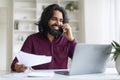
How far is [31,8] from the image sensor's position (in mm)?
4973

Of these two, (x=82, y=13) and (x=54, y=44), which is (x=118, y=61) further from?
(x=82, y=13)

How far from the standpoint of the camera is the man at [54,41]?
6.04ft

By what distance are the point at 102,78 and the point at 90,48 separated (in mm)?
218

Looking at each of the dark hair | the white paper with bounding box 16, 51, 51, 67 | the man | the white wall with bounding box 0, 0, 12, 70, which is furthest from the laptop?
the white wall with bounding box 0, 0, 12, 70

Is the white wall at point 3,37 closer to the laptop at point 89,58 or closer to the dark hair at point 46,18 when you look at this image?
the dark hair at point 46,18

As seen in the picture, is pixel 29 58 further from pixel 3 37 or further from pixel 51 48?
pixel 3 37

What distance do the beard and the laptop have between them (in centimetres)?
53

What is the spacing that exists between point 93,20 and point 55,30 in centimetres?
304

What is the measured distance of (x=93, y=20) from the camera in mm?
4762

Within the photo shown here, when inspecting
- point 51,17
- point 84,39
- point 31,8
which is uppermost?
point 31,8

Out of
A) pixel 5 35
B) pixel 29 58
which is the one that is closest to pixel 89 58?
pixel 29 58

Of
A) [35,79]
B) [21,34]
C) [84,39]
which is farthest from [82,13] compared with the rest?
[35,79]

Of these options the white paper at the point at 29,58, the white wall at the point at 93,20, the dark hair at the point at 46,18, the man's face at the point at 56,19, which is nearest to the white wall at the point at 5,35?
the white wall at the point at 93,20

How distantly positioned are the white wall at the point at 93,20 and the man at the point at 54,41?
284 cm
